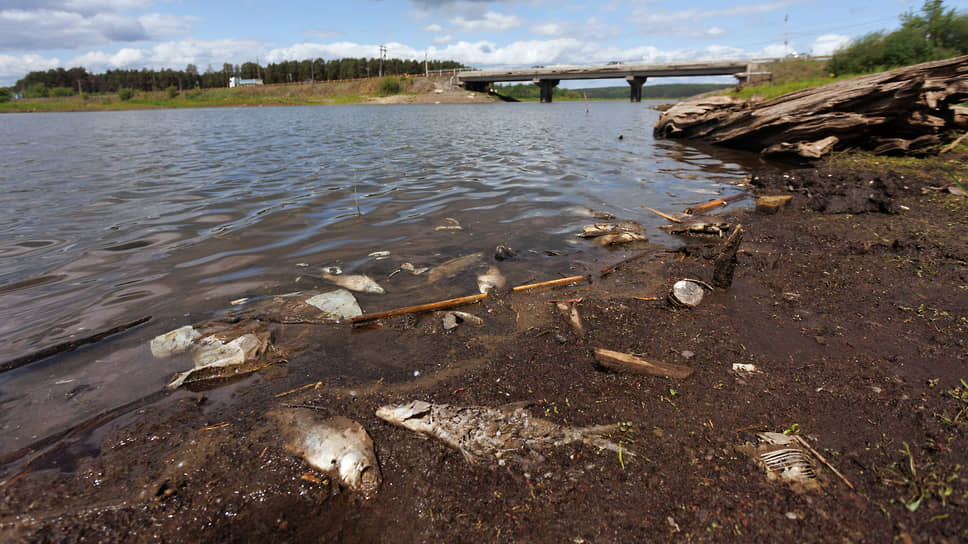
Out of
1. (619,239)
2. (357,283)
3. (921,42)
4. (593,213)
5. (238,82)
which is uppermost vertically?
(238,82)

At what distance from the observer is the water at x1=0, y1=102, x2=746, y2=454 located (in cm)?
354

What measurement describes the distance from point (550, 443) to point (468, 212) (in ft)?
19.6

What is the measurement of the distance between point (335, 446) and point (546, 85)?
297ft

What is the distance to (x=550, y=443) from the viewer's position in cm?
238

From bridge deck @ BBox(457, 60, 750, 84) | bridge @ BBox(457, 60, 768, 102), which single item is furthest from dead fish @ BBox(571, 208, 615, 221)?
bridge deck @ BBox(457, 60, 750, 84)

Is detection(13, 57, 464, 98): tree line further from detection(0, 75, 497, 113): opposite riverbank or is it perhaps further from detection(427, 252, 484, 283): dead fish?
detection(427, 252, 484, 283): dead fish

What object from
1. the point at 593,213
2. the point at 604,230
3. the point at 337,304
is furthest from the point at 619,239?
the point at 337,304

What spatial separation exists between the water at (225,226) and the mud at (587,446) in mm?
827

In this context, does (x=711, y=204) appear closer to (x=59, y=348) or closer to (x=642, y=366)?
(x=642, y=366)

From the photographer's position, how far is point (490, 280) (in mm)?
4879

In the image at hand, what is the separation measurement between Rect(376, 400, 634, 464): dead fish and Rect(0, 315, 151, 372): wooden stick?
292 cm

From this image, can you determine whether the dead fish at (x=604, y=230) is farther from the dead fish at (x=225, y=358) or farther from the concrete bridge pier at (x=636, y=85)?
the concrete bridge pier at (x=636, y=85)

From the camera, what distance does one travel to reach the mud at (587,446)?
1.92 metres

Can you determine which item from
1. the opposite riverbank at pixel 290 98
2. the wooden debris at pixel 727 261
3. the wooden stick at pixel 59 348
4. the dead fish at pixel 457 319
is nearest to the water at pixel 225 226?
the wooden stick at pixel 59 348
